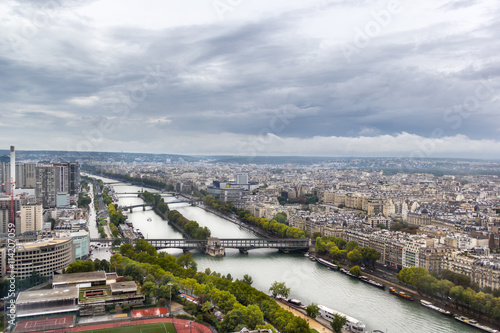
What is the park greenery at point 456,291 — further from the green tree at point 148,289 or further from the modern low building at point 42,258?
the modern low building at point 42,258

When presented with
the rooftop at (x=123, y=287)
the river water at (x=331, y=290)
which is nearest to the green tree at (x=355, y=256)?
the river water at (x=331, y=290)

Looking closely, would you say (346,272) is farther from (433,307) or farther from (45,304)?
(45,304)

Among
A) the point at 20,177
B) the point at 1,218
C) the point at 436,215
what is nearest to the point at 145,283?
the point at 1,218

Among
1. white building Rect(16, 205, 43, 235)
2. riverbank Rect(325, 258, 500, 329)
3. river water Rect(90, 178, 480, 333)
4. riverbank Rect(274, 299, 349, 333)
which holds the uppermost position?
white building Rect(16, 205, 43, 235)

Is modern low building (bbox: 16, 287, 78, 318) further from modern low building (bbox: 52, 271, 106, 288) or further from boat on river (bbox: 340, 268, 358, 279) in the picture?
boat on river (bbox: 340, 268, 358, 279)

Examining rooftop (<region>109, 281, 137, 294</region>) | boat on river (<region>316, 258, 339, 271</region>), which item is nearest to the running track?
rooftop (<region>109, 281, 137, 294</region>)

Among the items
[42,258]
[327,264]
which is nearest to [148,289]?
[42,258]

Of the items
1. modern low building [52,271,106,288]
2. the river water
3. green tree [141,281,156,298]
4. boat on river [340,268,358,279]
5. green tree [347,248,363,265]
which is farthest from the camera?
green tree [347,248,363,265]

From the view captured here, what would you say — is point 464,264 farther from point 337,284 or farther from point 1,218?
point 1,218
